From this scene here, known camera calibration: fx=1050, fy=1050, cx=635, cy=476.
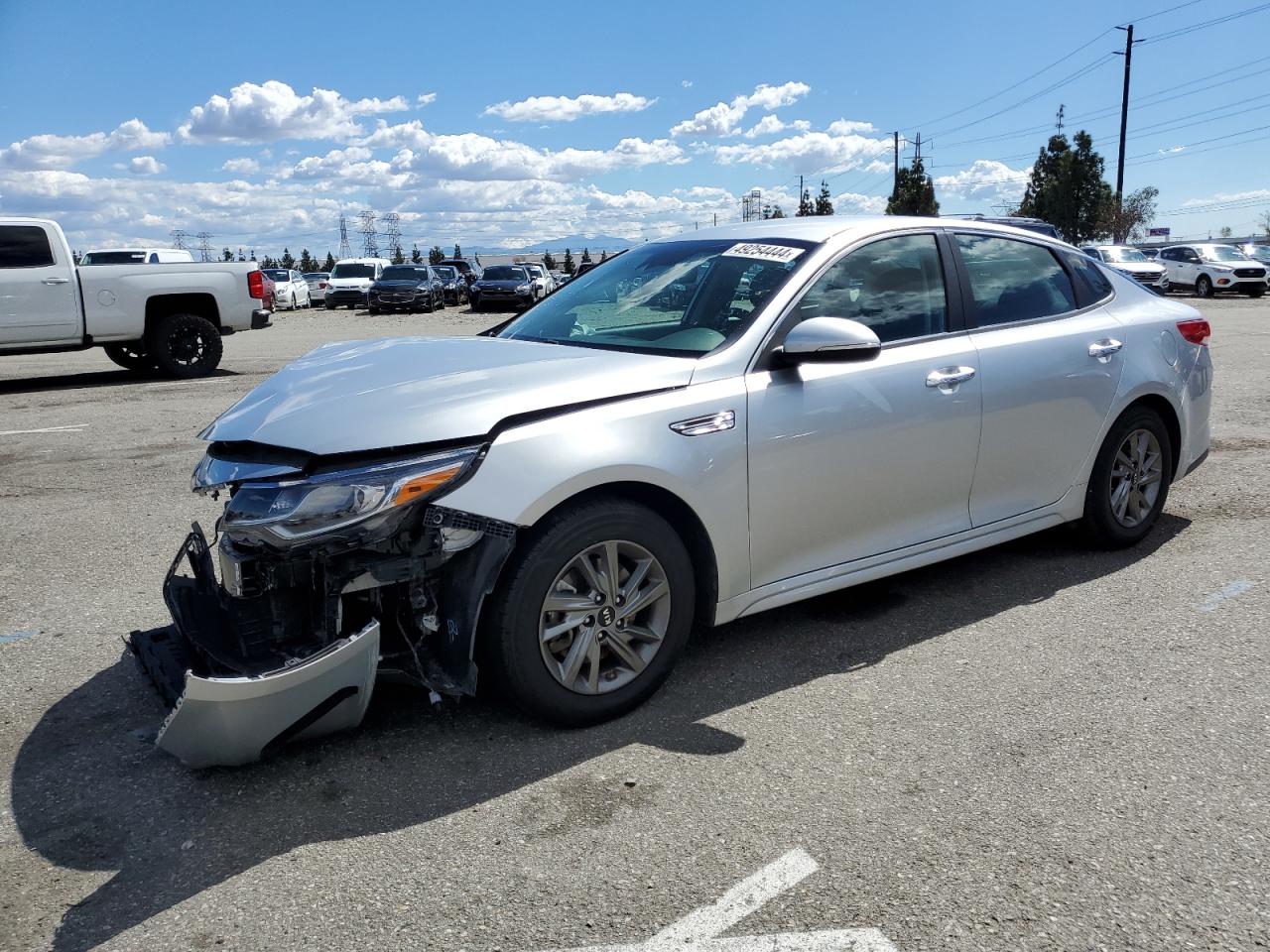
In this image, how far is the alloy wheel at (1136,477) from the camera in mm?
5125

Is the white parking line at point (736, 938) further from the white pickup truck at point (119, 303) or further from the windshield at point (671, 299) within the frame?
the white pickup truck at point (119, 303)

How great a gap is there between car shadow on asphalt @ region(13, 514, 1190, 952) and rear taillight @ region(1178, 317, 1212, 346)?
191 cm

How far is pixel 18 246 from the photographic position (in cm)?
1341

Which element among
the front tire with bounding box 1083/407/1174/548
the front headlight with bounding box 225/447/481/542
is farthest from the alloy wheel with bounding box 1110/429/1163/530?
the front headlight with bounding box 225/447/481/542

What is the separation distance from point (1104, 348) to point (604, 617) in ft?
9.62

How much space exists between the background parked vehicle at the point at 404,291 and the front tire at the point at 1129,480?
30324mm

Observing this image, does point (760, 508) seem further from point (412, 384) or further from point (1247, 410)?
point (1247, 410)

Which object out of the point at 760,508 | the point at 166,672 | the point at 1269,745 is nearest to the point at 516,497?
the point at 760,508

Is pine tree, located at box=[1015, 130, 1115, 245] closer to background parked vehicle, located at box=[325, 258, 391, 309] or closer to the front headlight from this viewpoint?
background parked vehicle, located at box=[325, 258, 391, 309]

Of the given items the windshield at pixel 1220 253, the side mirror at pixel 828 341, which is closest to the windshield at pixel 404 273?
the windshield at pixel 1220 253

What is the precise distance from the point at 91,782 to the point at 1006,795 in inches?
107

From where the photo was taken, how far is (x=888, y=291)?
14.0 ft

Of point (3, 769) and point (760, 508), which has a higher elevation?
point (760, 508)

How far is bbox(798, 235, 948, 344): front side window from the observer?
4.05 metres
